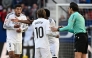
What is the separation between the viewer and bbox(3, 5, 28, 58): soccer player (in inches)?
496

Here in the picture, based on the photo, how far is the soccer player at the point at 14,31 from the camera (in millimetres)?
12609

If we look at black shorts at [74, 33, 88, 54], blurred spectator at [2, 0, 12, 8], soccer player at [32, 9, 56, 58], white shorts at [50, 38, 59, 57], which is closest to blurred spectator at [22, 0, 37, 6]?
blurred spectator at [2, 0, 12, 8]

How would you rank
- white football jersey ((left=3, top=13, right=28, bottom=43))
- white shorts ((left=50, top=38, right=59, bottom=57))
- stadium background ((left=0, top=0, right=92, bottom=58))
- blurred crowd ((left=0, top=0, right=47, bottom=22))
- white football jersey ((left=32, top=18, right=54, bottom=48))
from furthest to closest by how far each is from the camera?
blurred crowd ((left=0, top=0, right=47, bottom=22)) → stadium background ((left=0, top=0, right=92, bottom=58)) → white shorts ((left=50, top=38, right=59, bottom=57)) → white football jersey ((left=3, top=13, right=28, bottom=43)) → white football jersey ((left=32, top=18, right=54, bottom=48))

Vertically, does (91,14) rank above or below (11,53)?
above

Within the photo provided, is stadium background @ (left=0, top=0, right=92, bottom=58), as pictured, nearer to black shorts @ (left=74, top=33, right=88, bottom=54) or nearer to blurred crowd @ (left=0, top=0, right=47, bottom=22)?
blurred crowd @ (left=0, top=0, right=47, bottom=22)

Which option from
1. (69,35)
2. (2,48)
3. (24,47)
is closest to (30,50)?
(24,47)

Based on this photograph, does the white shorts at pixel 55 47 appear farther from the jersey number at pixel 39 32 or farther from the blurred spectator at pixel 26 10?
the blurred spectator at pixel 26 10

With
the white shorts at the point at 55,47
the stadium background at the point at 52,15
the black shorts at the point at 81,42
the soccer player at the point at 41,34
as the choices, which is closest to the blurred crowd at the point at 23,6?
the stadium background at the point at 52,15

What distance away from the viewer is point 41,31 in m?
10.8

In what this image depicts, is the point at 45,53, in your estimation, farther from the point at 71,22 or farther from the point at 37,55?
the point at 71,22

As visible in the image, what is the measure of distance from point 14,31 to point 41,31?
2.18 m

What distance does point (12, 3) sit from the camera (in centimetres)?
2112

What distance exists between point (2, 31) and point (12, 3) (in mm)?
1876

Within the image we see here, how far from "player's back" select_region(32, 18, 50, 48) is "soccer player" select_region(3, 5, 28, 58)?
1886 mm
